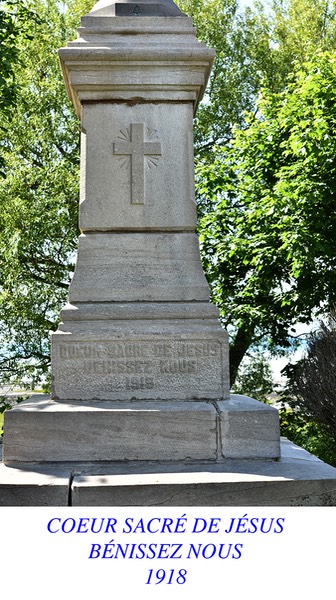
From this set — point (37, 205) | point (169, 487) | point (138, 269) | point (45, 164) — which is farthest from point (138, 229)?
point (45, 164)

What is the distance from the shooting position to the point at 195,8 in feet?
62.5

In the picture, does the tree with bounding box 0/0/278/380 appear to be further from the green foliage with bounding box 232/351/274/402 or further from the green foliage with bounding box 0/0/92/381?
the green foliage with bounding box 232/351/274/402

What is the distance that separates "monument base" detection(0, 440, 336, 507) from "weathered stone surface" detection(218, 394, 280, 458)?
0.20m

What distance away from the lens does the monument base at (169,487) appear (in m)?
3.81

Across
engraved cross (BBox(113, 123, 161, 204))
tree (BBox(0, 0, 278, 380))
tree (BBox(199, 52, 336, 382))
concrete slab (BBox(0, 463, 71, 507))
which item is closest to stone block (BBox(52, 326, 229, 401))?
concrete slab (BBox(0, 463, 71, 507))

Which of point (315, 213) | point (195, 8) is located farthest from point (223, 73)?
point (315, 213)

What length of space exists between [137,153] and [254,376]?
487 inches

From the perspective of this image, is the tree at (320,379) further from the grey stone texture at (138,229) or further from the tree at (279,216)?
the grey stone texture at (138,229)

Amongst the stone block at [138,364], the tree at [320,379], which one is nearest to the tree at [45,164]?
the tree at [320,379]

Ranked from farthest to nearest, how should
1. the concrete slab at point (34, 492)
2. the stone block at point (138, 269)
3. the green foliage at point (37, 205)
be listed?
1. the green foliage at point (37, 205)
2. the stone block at point (138, 269)
3. the concrete slab at point (34, 492)

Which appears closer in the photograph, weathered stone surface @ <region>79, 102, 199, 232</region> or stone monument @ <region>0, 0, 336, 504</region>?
stone monument @ <region>0, 0, 336, 504</region>

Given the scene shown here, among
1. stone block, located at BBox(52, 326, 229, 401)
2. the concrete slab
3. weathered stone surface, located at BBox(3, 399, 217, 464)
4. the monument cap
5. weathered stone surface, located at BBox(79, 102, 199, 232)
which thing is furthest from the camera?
the monument cap

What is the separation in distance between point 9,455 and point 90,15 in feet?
9.41

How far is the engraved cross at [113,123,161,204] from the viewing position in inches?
192
